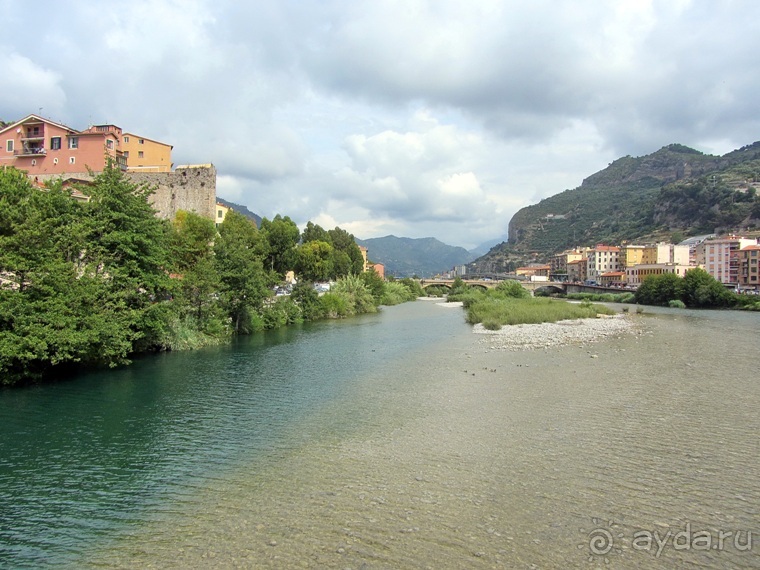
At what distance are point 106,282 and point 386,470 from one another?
20.7m

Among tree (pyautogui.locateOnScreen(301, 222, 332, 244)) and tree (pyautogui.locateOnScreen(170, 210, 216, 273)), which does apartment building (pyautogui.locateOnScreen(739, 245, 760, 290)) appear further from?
tree (pyautogui.locateOnScreen(170, 210, 216, 273))

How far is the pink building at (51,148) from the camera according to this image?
5350 centimetres

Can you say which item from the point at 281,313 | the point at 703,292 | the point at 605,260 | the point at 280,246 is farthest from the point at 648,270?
the point at 281,313

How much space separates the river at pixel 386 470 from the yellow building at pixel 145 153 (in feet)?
161

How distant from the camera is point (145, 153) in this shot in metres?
67.9

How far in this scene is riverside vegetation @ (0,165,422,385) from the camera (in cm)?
2097

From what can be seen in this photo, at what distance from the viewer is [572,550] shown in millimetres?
8438

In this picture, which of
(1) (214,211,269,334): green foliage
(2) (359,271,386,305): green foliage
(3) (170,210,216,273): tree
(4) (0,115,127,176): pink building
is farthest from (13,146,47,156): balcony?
(2) (359,271,386,305): green foliage

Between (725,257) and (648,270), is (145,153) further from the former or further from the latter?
(725,257)

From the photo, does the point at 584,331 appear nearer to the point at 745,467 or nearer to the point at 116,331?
the point at 745,467

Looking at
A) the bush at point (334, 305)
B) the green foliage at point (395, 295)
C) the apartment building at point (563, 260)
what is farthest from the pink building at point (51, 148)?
the apartment building at point (563, 260)

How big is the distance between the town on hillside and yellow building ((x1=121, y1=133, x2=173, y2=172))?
8356 centimetres

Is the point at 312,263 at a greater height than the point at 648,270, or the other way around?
the point at 648,270

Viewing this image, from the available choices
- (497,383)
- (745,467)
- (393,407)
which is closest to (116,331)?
(393,407)
